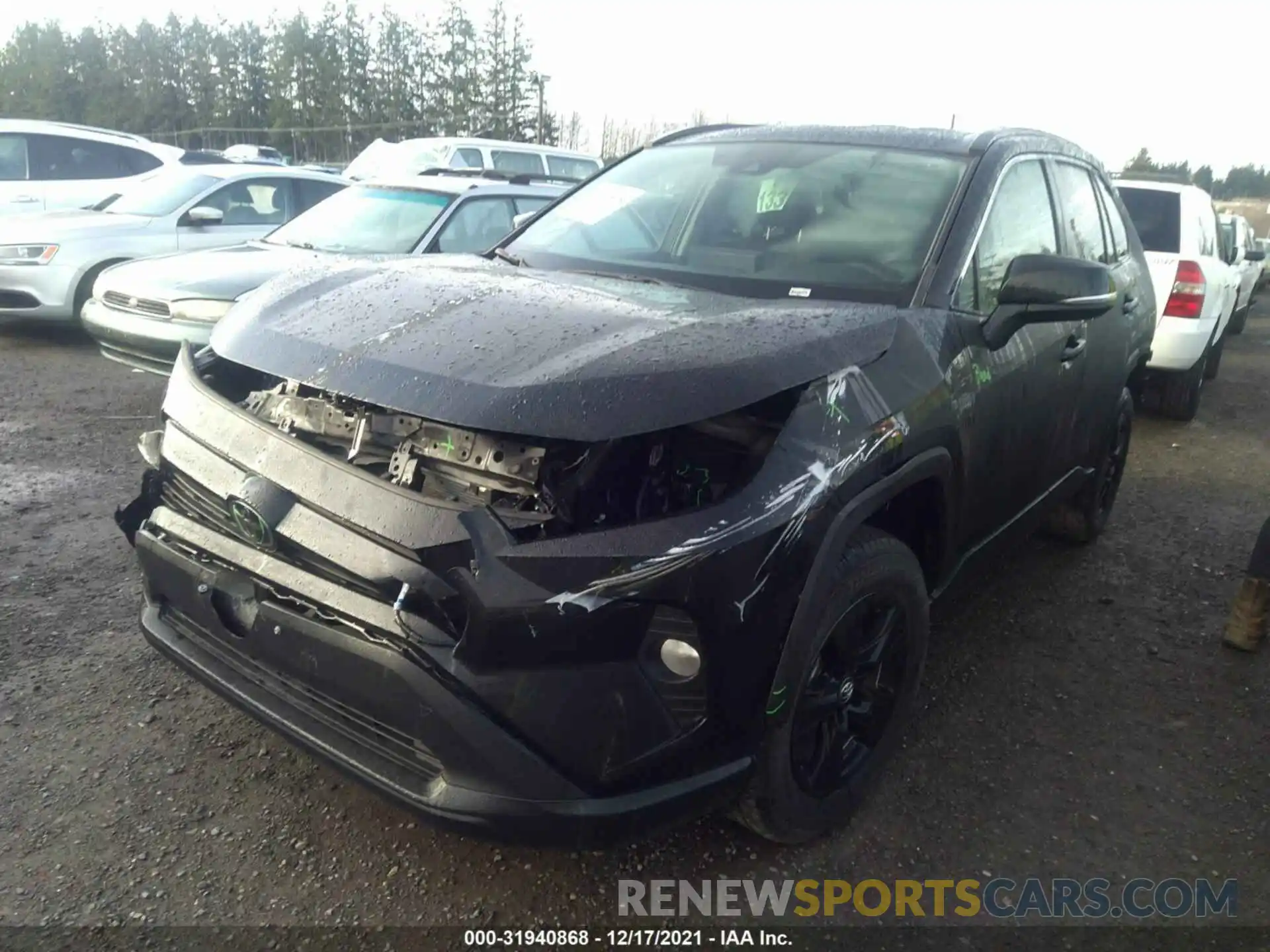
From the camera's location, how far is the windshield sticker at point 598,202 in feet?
11.1

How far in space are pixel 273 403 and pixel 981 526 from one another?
2136 millimetres

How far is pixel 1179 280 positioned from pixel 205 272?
6.78 meters

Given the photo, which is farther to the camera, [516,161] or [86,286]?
[516,161]

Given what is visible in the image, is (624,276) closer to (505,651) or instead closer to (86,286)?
(505,651)

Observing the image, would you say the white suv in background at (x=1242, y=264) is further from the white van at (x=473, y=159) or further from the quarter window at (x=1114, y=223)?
the white van at (x=473, y=159)

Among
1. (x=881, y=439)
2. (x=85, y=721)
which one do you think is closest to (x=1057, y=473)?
(x=881, y=439)

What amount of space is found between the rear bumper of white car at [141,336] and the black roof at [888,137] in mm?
3499

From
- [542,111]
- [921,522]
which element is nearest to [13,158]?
[921,522]

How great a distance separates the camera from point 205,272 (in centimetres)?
593

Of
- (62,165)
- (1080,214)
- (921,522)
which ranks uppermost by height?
(1080,214)

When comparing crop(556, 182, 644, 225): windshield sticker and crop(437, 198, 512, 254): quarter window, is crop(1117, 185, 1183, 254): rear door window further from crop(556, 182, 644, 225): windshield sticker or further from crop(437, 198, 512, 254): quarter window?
crop(556, 182, 644, 225): windshield sticker

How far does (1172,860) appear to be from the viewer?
2.47 m

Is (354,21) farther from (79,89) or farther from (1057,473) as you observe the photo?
(1057,473)

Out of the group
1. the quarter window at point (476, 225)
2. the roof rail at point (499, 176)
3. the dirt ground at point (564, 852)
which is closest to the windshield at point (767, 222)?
the dirt ground at point (564, 852)
